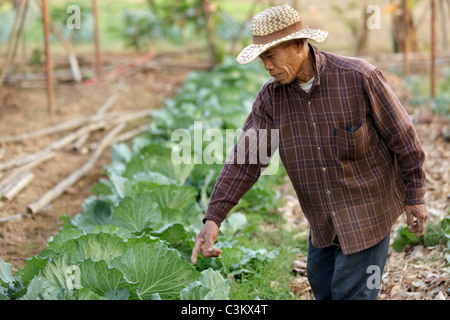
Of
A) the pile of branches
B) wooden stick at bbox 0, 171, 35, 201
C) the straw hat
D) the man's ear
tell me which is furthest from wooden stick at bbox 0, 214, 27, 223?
the man's ear

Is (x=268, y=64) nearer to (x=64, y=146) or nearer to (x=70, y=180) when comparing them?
(x=70, y=180)

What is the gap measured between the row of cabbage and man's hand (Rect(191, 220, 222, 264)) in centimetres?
17

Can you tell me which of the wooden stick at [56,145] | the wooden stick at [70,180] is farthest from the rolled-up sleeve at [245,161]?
the wooden stick at [56,145]

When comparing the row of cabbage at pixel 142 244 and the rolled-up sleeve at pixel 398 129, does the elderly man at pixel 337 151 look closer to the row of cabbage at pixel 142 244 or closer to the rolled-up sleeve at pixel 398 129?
the rolled-up sleeve at pixel 398 129

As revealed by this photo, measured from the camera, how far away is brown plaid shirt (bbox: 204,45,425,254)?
8.38 feet

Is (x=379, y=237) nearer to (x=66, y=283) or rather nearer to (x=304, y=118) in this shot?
(x=304, y=118)

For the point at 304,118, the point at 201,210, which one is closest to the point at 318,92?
the point at 304,118

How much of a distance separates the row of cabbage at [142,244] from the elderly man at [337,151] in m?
0.37

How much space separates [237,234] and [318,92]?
2.17 meters

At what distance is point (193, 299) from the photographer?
265 cm

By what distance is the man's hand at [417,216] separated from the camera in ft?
8.43

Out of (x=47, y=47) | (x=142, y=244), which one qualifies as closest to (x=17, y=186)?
(x=142, y=244)

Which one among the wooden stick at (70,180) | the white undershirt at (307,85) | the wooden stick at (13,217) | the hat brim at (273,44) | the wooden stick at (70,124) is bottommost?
the wooden stick at (13,217)
